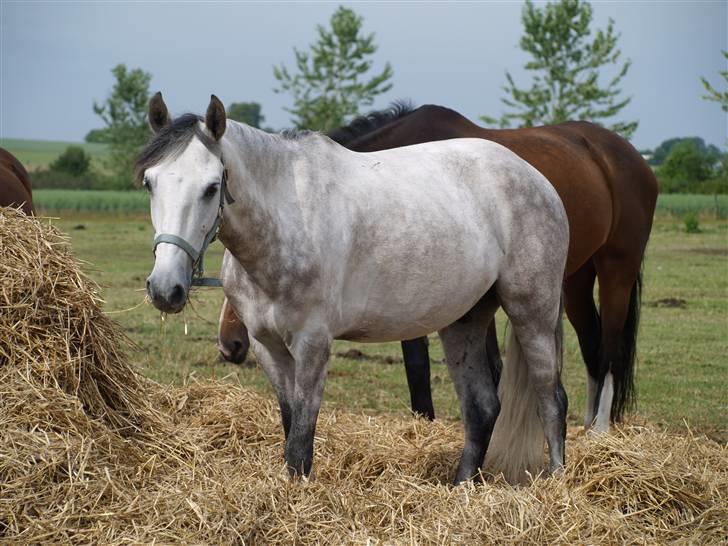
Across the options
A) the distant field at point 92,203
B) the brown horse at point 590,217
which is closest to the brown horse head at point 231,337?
the brown horse at point 590,217

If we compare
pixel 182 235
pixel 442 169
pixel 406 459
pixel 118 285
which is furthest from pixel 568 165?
pixel 118 285

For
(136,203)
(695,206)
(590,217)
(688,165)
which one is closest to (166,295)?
(590,217)

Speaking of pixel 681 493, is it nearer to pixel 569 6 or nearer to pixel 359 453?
pixel 359 453

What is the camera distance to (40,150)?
8756cm

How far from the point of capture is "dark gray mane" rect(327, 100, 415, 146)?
5.50m

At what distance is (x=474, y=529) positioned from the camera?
3711 mm

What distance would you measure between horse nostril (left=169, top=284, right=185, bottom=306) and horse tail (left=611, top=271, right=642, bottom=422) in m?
3.76

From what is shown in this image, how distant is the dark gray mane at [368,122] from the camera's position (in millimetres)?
5504

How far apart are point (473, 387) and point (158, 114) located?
220 centimetres

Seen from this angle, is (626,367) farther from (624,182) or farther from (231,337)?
(231,337)

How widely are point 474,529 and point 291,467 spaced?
83 cm

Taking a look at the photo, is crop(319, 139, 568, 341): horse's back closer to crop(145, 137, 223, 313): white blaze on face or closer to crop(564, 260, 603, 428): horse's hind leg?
crop(145, 137, 223, 313): white blaze on face

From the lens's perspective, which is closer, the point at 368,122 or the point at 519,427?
the point at 519,427

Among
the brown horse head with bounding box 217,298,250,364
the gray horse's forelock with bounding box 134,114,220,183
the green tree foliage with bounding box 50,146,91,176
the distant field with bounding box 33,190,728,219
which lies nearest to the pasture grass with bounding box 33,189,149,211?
the distant field with bounding box 33,190,728,219
